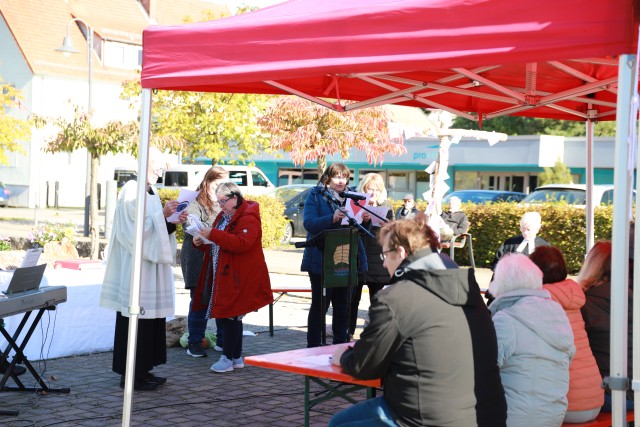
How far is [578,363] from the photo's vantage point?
4.95m

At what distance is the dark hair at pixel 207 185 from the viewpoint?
27.8 ft

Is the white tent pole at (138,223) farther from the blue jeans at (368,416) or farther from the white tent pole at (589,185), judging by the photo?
the white tent pole at (589,185)

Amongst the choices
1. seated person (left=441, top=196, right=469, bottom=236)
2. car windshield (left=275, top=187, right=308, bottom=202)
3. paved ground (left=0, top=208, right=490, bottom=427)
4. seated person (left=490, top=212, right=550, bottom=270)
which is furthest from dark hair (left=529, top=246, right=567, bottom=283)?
car windshield (left=275, top=187, right=308, bottom=202)

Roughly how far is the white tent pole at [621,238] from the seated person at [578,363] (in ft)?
2.84

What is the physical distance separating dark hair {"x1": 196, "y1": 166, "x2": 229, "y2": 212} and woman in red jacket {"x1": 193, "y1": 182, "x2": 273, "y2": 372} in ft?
1.97

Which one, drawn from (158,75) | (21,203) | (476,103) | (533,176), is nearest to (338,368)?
(158,75)

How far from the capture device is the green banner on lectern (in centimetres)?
789

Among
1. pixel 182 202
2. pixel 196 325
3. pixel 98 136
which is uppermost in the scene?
pixel 98 136

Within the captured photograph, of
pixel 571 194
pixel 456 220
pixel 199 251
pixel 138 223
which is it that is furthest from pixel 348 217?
pixel 571 194

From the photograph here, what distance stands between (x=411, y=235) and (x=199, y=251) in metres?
4.82

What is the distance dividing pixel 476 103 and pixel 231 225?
8.40 ft

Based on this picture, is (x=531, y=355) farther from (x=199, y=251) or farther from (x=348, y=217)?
(x=199, y=251)

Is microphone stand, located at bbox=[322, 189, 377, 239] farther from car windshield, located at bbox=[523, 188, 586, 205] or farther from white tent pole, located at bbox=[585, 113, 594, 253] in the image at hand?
car windshield, located at bbox=[523, 188, 586, 205]

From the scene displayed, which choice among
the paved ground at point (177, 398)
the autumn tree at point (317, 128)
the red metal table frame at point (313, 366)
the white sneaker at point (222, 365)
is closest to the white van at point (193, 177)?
the autumn tree at point (317, 128)
